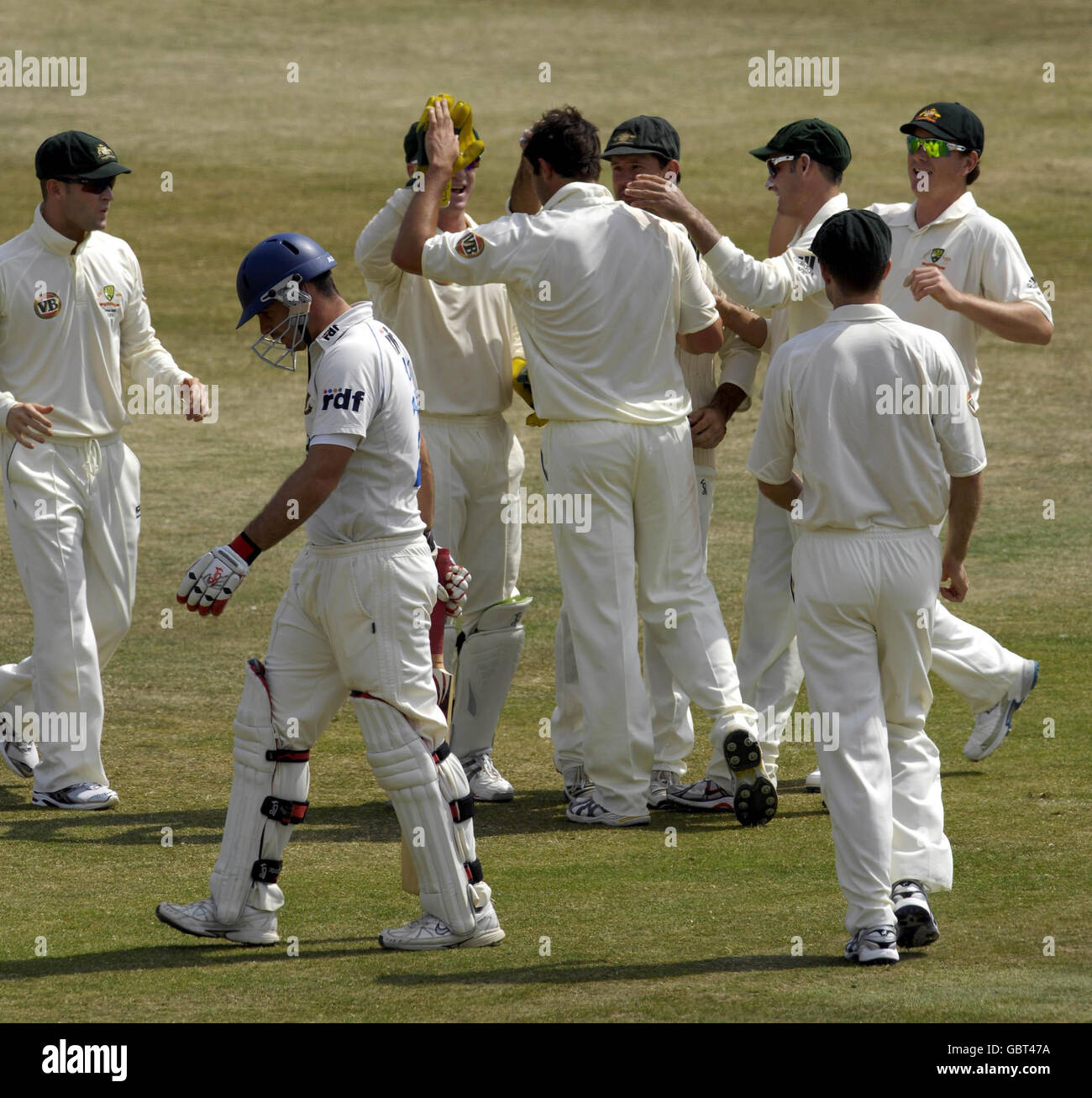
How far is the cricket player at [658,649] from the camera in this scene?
7.66m

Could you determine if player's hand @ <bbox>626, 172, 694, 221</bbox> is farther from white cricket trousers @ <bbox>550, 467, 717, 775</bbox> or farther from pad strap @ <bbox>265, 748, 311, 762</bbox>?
pad strap @ <bbox>265, 748, 311, 762</bbox>

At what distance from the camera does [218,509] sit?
46.2ft

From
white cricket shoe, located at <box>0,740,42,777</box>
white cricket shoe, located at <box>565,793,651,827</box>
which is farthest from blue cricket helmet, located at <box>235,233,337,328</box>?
white cricket shoe, located at <box>0,740,42,777</box>

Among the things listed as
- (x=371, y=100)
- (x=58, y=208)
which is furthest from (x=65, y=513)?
(x=371, y=100)

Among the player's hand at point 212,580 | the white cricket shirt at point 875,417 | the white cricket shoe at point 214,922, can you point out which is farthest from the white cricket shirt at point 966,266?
the white cricket shoe at point 214,922

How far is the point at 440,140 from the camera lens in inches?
272

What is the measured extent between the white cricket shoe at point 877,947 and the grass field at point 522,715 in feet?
0.23

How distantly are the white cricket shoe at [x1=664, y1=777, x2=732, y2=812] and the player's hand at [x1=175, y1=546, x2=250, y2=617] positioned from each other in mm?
2785

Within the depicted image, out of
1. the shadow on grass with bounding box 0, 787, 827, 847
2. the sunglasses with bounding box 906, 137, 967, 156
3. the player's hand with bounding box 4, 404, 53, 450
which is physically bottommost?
the shadow on grass with bounding box 0, 787, 827, 847

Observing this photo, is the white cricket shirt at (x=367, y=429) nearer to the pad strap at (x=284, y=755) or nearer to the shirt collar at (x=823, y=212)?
the pad strap at (x=284, y=755)

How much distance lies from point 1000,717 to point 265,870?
3.46 meters

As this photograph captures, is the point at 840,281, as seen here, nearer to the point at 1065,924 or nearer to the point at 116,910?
the point at 1065,924

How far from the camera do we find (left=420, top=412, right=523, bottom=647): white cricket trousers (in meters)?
7.68

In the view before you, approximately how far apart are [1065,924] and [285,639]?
8.35 ft
